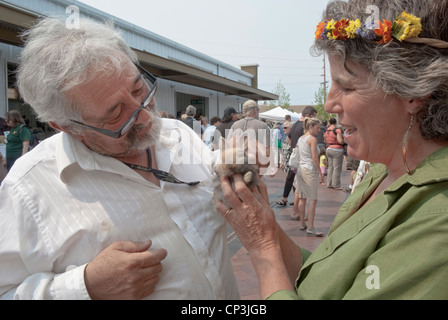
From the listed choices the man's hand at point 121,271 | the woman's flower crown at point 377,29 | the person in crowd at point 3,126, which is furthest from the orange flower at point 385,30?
the person in crowd at point 3,126

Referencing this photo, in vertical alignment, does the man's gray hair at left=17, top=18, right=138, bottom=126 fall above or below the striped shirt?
above

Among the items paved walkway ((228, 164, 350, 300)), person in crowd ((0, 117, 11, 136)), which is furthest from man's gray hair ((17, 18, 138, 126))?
person in crowd ((0, 117, 11, 136))

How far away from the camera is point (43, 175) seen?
1396mm

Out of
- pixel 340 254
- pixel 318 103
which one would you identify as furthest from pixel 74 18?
pixel 318 103

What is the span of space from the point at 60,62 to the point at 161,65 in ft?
37.4

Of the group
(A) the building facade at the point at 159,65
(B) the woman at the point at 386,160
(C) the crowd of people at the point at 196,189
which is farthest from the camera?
(A) the building facade at the point at 159,65

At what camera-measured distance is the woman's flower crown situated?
1.09 m

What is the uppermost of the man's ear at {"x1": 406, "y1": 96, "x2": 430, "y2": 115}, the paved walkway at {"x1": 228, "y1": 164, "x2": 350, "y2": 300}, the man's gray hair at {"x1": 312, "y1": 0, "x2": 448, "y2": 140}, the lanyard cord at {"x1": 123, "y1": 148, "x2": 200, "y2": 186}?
the man's gray hair at {"x1": 312, "y1": 0, "x2": 448, "y2": 140}

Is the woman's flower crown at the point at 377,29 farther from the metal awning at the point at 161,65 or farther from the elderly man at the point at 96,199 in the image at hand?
the metal awning at the point at 161,65

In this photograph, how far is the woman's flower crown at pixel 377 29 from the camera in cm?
109

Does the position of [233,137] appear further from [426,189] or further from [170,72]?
[170,72]

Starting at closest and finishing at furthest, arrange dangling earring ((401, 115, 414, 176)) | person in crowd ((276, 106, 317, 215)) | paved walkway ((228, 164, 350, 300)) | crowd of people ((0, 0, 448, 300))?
crowd of people ((0, 0, 448, 300)), dangling earring ((401, 115, 414, 176)), paved walkway ((228, 164, 350, 300)), person in crowd ((276, 106, 317, 215))

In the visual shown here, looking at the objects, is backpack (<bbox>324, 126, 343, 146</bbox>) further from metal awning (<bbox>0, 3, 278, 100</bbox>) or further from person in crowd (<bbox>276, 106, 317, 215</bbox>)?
metal awning (<bbox>0, 3, 278, 100</bbox>)

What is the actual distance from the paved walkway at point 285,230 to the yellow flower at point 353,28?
36.5 inches
